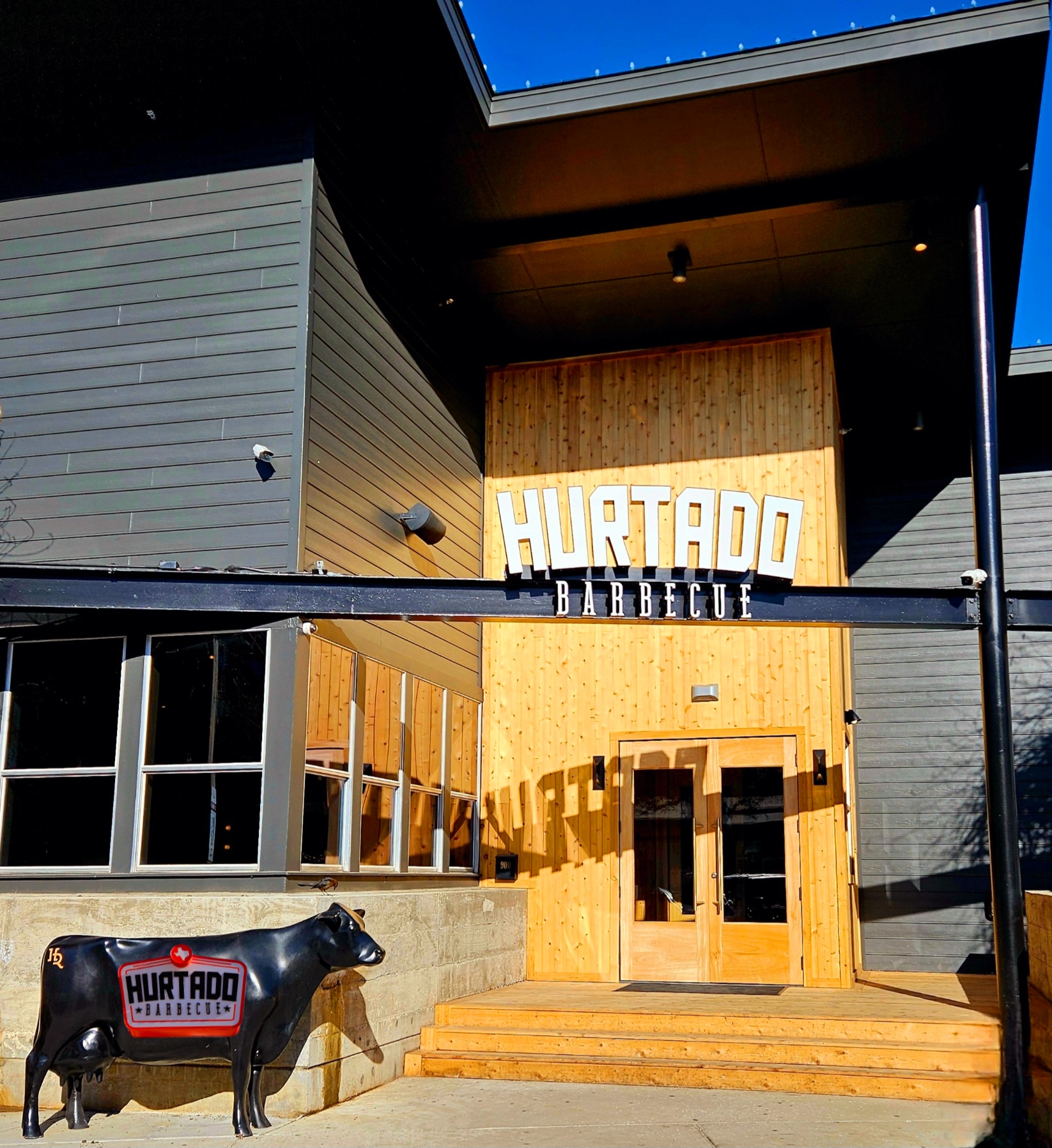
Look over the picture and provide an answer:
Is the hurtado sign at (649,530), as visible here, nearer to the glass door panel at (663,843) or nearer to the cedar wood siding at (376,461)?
the cedar wood siding at (376,461)

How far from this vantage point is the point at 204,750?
8.27 metres

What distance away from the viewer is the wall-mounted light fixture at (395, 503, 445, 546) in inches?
411

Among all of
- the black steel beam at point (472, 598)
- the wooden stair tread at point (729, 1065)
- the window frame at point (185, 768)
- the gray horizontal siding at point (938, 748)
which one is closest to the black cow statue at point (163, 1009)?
the window frame at point (185, 768)

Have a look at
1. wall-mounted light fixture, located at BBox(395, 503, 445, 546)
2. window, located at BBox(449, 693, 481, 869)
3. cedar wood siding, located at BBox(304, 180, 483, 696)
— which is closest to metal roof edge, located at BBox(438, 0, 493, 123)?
cedar wood siding, located at BBox(304, 180, 483, 696)

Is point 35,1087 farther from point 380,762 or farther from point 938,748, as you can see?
point 938,748

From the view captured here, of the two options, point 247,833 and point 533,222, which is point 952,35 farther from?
point 247,833

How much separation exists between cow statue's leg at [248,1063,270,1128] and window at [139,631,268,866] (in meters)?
1.67

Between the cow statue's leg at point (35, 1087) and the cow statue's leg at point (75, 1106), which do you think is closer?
the cow statue's leg at point (35, 1087)

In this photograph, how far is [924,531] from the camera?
1456 cm

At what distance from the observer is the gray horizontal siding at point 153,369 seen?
868cm

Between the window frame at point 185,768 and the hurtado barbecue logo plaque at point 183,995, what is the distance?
1.42m

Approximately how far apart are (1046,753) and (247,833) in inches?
372

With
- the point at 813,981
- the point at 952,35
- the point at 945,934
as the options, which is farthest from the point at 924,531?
the point at 952,35

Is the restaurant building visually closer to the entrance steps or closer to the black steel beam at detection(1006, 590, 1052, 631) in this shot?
the entrance steps
